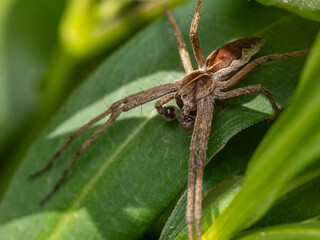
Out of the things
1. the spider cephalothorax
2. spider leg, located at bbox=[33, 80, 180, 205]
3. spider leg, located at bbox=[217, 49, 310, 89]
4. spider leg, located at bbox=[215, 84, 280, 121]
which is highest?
spider leg, located at bbox=[33, 80, 180, 205]

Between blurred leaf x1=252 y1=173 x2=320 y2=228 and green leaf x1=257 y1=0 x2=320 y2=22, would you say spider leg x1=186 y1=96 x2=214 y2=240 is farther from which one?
green leaf x1=257 y1=0 x2=320 y2=22

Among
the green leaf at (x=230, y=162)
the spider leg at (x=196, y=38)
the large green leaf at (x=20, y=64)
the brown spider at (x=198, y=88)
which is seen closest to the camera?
the green leaf at (x=230, y=162)

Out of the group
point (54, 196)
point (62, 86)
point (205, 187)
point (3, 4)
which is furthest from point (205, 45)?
point (3, 4)

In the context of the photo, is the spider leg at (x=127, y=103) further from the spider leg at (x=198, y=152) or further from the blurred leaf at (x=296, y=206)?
the blurred leaf at (x=296, y=206)

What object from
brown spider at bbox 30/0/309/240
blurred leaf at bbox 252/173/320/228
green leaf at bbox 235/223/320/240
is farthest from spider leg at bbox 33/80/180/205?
green leaf at bbox 235/223/320/240

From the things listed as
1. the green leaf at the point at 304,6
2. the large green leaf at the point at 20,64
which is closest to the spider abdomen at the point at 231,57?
the green leaf at the point at 304,6

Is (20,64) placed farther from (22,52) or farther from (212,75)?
(212,75)
